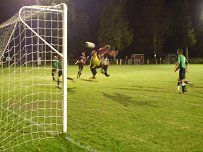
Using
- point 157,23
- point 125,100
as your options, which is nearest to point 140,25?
point 157,23

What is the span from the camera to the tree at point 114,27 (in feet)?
213

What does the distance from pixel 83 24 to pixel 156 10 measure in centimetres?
1482

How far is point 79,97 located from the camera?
15.2 metres

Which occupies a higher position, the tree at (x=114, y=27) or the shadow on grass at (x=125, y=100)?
the tree at (x=114, y=27)

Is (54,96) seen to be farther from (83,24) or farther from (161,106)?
(83,24)

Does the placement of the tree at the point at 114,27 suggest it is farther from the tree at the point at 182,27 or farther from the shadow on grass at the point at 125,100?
the shadow on grass at the point at 125,100

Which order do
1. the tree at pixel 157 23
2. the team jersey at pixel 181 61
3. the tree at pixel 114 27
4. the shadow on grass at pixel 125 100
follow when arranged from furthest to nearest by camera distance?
1. the tree at pixel 157 23
2. the tree at pixel 114 27
3. the team jersey at pixel 181 61
4. the shadow on grass at pixel 125 100

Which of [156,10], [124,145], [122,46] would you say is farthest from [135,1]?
[124,145]

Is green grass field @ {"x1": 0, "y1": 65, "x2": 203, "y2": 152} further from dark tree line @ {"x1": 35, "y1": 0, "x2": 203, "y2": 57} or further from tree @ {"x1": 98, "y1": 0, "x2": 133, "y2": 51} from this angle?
dark tree line @ {"x1": 35, "y1": 0, "x2": 203, "y2": 57}

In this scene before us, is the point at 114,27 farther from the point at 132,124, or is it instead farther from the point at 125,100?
the point at 132,124

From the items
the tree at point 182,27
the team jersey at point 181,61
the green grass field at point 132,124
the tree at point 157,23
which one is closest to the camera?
the green grass field at point 132,124

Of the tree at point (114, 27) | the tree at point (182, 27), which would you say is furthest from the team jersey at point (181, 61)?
the tree at point (182, 27)

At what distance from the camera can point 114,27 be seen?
65312 mm

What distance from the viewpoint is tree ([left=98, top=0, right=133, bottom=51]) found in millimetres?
64812
